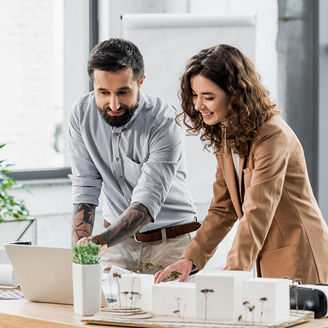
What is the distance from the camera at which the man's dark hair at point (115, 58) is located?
9.32 ft

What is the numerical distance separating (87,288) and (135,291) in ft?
0.44

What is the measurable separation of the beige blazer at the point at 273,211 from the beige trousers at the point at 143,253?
46 centimetres

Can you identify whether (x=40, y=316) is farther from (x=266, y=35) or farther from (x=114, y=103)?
(x=266, y=35)

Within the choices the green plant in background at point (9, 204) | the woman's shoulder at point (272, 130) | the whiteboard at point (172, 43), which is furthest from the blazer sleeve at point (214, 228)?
the green plant in background at point (9, 204)

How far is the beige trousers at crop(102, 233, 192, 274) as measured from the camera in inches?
121

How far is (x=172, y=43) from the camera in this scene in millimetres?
4270

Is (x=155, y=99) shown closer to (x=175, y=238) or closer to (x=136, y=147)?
(x=136, y=147)

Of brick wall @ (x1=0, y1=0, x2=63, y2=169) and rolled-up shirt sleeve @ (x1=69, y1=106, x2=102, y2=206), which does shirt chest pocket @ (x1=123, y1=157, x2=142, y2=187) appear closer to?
rolled-up shirt sleeve @ (x1=69, y1=106, x2=102, y2=206)

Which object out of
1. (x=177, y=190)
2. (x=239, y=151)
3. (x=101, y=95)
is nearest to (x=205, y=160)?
(x=177, y=190)

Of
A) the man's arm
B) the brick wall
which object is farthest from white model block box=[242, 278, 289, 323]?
the brick wall

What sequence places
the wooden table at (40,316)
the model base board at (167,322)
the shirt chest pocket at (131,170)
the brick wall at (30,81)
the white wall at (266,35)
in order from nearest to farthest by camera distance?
the model base board at (167,322) < the wooden table at (40,316) < the shirt chest pocket at (131,170) < the white wall at (266,35) < the brick wall at (30,81)

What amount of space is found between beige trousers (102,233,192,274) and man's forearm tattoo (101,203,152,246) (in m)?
0.22

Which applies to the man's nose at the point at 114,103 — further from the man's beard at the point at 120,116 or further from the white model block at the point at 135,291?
the white model block at the point at 135,291

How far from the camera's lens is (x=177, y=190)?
10.3 feet
